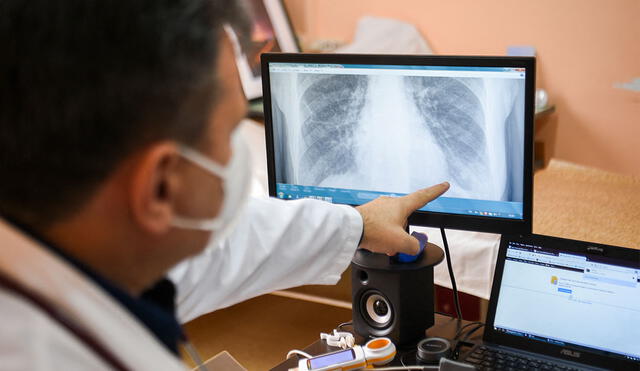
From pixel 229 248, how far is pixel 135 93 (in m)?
0.59

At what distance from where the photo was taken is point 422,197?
126 cm

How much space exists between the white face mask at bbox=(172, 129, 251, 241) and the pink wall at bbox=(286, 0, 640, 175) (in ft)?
7.42

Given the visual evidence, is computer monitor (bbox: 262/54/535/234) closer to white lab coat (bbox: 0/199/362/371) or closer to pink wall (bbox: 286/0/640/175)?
white lab coat (bbox: 0/199/362/371)

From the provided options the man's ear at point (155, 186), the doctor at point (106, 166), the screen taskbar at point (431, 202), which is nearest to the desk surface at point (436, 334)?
the screen taskbar at point (431, 202)

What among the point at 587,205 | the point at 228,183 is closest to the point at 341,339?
the point at 228,183

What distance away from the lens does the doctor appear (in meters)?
0.63

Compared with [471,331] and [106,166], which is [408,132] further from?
[106,166]

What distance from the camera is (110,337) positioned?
68 cm

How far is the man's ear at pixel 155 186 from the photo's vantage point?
26.5 inches

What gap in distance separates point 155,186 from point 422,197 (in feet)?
2.17

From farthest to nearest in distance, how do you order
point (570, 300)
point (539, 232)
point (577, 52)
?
point (577, 52), point (539, 232), point (570, 300)

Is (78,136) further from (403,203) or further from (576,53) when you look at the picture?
(576,53)

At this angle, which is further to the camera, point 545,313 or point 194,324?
point 194,324

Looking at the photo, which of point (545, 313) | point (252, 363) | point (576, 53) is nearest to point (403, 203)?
point (545, 313)
